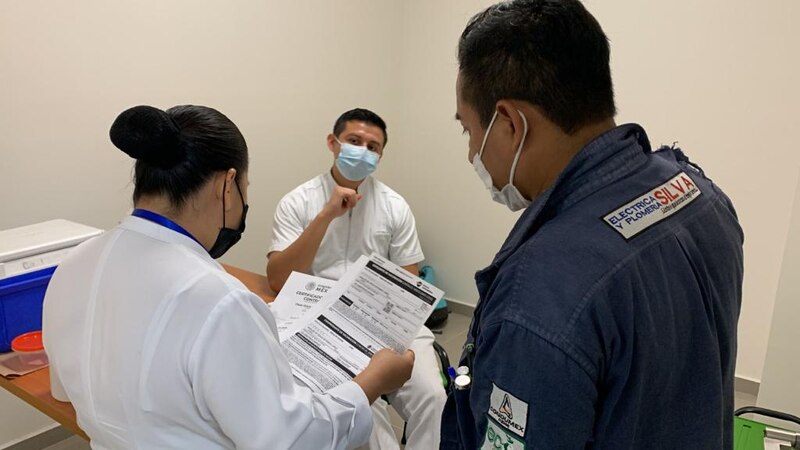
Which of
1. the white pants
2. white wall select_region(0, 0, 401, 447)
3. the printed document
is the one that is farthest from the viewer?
white wall select_region(0, 0, 401, 447)

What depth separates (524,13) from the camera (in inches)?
29.1

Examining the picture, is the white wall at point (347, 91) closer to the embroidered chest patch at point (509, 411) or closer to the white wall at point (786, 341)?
the white wall at point (786, 341)

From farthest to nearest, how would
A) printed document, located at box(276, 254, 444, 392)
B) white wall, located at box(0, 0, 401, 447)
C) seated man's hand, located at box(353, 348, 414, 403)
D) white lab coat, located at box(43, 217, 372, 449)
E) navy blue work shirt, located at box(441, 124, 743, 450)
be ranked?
white wall, located at box(0, 0, 401, 447)
printed document, located at box(276, 254, 444, 392)
seated man's hand, located at box(353, 348, 414, 403)
white lab coat, located at box(43, 217, 372, 449)
navy blue work shirt, located at box(441, 124, 743, 450)

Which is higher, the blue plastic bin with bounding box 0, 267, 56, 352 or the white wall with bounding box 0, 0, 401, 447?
the white wall with bounding box 0, 0, 401, 447

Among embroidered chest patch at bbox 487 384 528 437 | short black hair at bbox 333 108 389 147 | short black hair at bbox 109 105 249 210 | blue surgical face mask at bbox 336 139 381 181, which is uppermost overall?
short black hair at bbox 333 108 389 147

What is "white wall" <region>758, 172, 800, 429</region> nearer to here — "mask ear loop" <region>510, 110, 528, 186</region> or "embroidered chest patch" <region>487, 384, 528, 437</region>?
"mask ear loop" <region>510, 110, 528, 186</region>

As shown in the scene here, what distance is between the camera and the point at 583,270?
641 millimetres

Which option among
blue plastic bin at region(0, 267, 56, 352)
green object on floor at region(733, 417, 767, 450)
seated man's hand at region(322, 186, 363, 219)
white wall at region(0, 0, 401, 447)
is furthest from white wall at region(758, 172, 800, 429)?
blue plastic bin at region(0, 267, 56, 352)

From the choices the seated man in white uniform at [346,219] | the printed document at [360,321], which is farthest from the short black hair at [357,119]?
the printed document at [360,321]

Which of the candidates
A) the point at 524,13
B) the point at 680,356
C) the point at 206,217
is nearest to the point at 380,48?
the point at 206,217

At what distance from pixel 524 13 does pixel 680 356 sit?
1.57 feet

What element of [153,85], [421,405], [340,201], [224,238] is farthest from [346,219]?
[224,238]

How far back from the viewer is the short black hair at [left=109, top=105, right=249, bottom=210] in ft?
3.23

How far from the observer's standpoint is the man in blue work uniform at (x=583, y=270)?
0.64 metres
